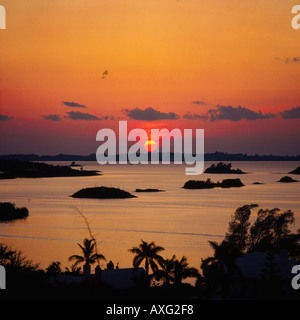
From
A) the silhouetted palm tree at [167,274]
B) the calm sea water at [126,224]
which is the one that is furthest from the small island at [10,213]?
the silhouetted palm tree at [167,274]

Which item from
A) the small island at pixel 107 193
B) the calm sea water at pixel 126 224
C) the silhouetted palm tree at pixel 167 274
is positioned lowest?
the calm sea water at pixel 126 224

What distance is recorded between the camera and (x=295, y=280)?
35688mm

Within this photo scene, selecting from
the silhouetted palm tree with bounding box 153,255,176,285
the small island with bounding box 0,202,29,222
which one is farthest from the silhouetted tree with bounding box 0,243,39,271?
the small island with bounding box 0,202,29,222

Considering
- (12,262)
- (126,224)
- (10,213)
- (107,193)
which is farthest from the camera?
(107,193)

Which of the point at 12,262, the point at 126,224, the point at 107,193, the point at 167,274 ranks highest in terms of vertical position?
the point at 12,262

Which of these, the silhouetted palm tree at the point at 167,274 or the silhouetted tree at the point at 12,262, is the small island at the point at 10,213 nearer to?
the silhouetted tree at the point at 12,262

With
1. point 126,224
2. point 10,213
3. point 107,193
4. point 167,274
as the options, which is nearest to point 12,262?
point 167,274

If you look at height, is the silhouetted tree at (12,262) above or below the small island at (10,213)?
above

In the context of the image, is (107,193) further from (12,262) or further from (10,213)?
(12,262)

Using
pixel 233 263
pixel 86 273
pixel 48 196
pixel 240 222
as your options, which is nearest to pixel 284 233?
pixel 240 222

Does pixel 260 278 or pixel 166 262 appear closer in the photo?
pixel 260 278
